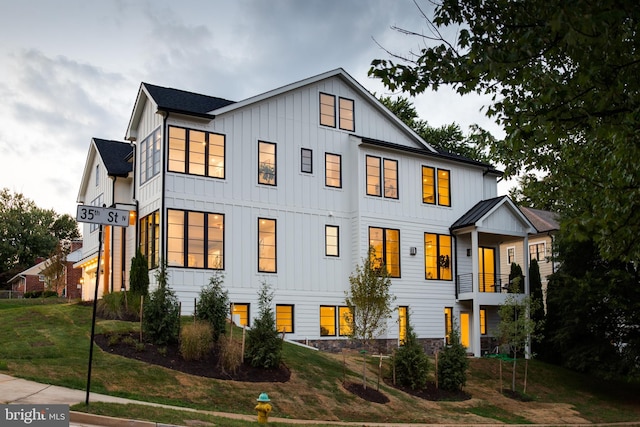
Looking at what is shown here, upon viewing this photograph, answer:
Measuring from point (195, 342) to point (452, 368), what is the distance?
858cm

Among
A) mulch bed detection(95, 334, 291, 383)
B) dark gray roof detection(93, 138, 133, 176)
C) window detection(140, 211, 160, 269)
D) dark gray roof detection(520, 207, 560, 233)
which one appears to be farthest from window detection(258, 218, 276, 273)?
dark gray roof detection(520, 207, 560, 233)

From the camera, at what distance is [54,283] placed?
45219mm

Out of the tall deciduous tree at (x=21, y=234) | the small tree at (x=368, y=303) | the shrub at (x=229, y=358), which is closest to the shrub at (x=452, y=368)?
the small tree at (x=368, y=303)

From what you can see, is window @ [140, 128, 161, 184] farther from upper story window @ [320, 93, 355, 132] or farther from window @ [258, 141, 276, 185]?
upper story window @ [320, 93, 355, 132]

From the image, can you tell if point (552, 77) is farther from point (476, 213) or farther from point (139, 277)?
point (476, 213)

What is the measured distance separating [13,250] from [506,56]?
2959 inches

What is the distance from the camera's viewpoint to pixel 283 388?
55.8ft

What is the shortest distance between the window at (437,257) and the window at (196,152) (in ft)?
32.7

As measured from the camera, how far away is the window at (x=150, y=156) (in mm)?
24203

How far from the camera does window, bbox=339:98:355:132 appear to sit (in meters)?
28.1

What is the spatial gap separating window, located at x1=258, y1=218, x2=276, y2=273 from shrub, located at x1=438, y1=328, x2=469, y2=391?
724cm

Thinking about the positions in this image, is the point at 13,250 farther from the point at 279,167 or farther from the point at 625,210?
the point at 625,210

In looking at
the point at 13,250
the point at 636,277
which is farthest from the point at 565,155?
the point at 13,250

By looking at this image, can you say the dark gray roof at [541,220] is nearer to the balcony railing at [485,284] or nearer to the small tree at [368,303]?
the balcony railing at [485,284]
